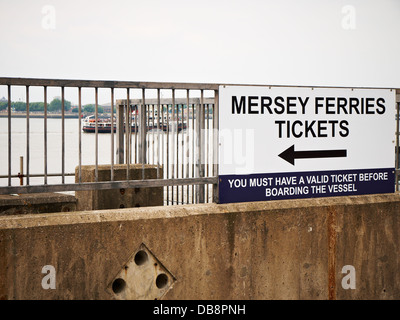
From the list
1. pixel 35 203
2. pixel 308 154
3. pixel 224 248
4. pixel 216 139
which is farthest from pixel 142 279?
pixel 35 203

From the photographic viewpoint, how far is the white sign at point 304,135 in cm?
537

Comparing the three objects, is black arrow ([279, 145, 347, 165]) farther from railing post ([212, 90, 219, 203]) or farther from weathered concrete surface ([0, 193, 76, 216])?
weathered concrete surface ([0, 193, 76, 216])

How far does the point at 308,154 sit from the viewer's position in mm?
5660

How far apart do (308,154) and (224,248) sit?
51.4 inches

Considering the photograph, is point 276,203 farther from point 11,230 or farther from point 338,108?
point 11,230

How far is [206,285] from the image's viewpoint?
5.07 m

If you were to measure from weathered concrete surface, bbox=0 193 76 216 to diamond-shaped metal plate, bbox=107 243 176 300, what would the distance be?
3.50m

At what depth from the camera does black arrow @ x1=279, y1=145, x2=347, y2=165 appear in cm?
559

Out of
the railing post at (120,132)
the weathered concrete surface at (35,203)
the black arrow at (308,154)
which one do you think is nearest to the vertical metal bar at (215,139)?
the black arrow at (308,154)

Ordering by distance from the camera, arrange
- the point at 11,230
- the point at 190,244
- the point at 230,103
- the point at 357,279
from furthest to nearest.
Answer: the point at 357,279, the point at 230,103, the point at 190,244, the point at 11,230

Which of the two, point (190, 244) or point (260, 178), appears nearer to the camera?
point (190, 244)

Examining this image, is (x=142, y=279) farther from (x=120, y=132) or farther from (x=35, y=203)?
(x=120, y=132)

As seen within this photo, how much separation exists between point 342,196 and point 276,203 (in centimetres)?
83
